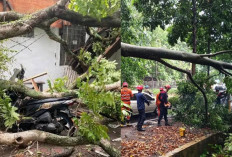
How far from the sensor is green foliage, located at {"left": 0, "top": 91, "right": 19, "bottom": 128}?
60.7 inches

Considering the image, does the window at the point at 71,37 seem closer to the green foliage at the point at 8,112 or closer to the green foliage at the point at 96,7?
the green foliage at the point at 96,7

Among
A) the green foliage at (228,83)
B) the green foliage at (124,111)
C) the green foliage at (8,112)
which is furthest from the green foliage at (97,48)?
the green foliage at (228,83)

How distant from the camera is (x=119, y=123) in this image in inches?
66.6

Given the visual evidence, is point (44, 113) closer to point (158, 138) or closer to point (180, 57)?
point (158, 138)

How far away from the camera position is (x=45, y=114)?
1625mm

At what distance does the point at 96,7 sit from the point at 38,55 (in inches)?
21.0

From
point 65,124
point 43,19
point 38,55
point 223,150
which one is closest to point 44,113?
point 65,124

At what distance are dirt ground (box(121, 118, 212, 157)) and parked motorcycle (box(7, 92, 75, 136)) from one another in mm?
502

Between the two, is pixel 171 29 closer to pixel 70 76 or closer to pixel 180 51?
pixel 180 51

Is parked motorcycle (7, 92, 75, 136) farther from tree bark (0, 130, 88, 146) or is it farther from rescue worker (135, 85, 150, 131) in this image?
rescue worker (135, 85, 150, 131)

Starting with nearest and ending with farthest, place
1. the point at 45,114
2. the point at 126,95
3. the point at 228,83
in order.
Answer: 1. the point at 228,83
2. the point at 126,95
3. the point at 45,114

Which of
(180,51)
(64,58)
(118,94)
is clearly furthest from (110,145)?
(180,51)

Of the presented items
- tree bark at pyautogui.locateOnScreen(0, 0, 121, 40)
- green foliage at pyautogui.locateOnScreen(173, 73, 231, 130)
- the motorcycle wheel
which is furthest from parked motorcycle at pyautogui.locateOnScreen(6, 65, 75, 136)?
green foliage at pyautogui.locateOnScreen(173, 73, 231, 130)

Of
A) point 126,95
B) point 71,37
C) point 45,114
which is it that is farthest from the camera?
point 71,37
